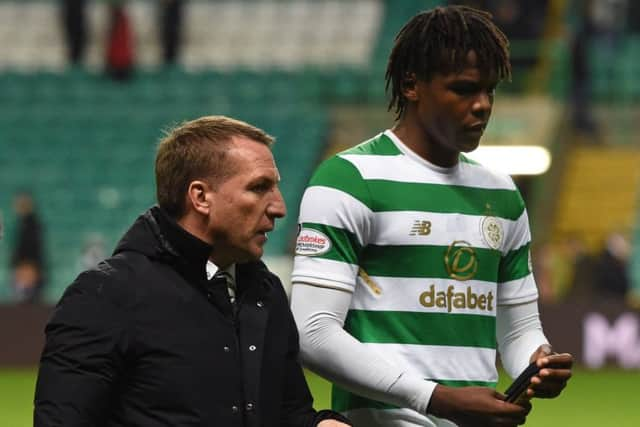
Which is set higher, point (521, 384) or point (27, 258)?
point (521, 384)

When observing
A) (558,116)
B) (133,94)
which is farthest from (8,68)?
(558,116)

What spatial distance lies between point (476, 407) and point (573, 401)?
32.6 feet

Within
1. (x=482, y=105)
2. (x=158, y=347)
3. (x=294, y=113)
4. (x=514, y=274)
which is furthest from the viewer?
(x=294, y=113)

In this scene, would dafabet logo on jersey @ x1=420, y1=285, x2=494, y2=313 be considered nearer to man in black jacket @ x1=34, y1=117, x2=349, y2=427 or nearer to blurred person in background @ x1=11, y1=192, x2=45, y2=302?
man in black jacket @ x1=34, y1=117, x2=349, y2=427

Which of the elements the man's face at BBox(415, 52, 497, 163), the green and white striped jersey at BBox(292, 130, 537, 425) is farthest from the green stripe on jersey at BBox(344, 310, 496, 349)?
the man's face at BBox(415, 52, 497, 163)

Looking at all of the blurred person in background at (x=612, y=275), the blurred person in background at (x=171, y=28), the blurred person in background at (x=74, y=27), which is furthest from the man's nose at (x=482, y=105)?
the blurred person in background at (x=74, y=27)

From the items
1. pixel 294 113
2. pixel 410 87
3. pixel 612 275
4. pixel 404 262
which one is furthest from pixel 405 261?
pixel 294 113

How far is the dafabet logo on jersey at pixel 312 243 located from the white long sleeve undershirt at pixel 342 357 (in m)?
0.09

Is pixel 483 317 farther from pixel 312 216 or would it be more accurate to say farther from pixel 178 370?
pixel 178 370

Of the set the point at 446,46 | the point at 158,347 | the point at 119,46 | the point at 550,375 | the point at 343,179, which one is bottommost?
the point at 119,46

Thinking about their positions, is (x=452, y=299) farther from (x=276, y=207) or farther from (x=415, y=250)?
(x=276, y=207)

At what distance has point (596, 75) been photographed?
77.1 ft

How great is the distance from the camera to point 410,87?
4.22 m

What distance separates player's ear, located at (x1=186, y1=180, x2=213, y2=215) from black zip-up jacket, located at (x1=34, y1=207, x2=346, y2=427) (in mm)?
76
